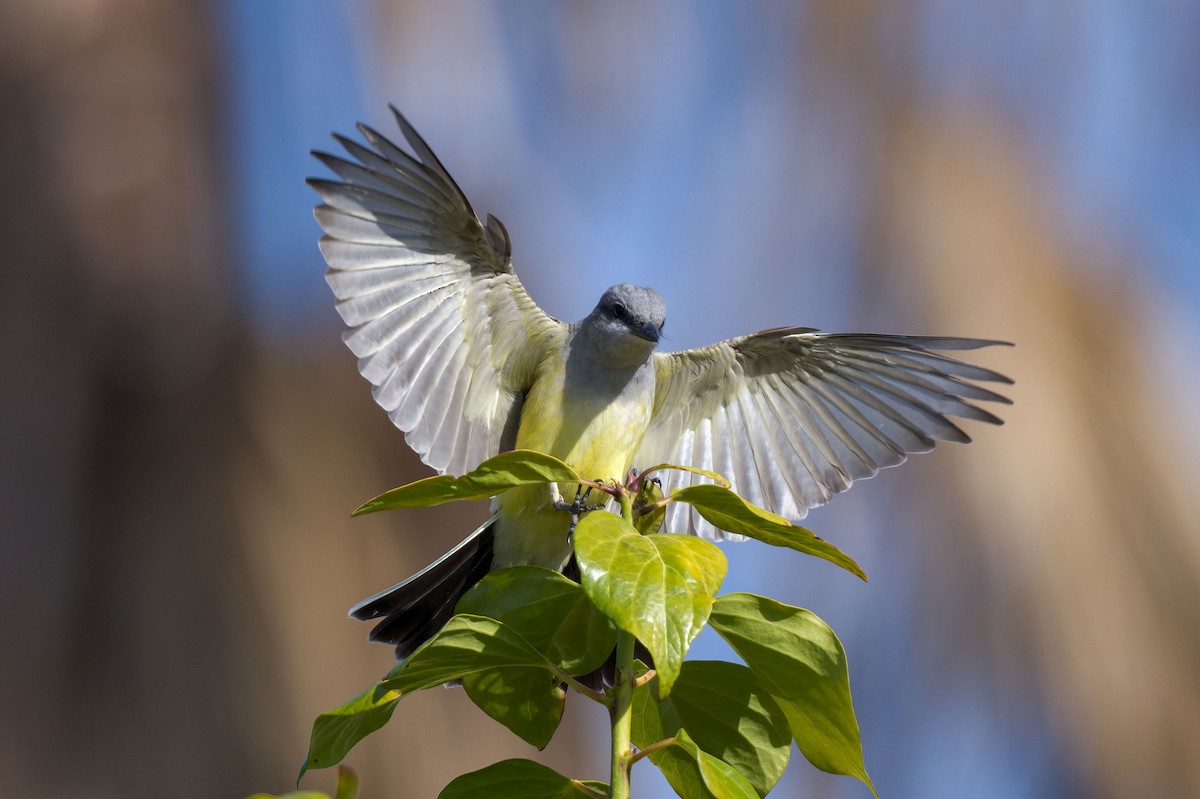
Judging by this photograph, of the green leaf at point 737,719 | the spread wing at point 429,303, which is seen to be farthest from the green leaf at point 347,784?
the spread wing at point 429,303

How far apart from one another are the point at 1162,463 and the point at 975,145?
8.88 feet

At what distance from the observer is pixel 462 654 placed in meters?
0.96

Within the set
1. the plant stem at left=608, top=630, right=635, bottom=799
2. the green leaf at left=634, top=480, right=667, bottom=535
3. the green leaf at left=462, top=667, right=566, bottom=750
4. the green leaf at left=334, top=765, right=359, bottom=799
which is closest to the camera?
the green leaf at left=334, top=765, right=359, bottom=799

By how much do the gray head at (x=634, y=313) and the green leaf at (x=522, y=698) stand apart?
4.08 feet

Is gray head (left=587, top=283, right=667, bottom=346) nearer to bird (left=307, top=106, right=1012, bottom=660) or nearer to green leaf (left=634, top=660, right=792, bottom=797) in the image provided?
bird (left=307, top=106, right=1012, bottom=660)

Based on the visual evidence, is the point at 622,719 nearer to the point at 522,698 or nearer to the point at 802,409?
the point at 522,698

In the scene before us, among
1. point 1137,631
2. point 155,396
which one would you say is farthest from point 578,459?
point 1137,631

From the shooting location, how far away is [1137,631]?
5.90 m

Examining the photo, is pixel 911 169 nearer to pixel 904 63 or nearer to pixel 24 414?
pixel 904 63

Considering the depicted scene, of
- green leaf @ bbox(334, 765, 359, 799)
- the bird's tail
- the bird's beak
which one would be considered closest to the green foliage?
green leaf @ bbox(334, 765, 359, 799)

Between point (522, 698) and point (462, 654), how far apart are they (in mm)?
131

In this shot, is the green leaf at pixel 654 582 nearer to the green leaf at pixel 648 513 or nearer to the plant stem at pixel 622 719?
the plant stem at pixel 622 719

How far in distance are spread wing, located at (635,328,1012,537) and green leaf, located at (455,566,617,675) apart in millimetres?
965

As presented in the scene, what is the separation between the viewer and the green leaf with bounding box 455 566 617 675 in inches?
40.1
